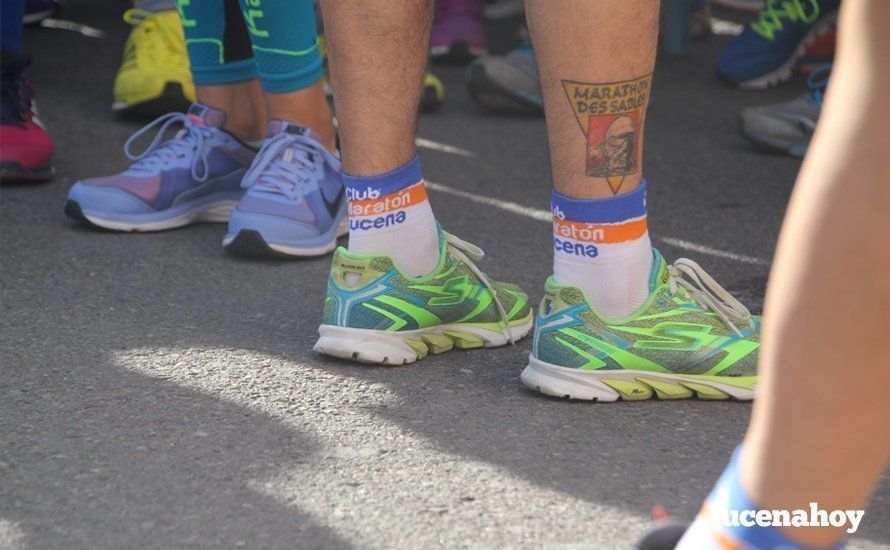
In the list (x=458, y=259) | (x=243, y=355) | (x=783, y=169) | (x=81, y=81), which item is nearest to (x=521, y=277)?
(x=458, y=259)

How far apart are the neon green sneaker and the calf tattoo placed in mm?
143

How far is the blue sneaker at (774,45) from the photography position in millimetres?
3504

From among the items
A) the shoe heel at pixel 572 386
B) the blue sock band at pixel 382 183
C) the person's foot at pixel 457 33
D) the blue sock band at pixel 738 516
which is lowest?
the person's foot at pixel 457 33

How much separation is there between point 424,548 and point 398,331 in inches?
19.4

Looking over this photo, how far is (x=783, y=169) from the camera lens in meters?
2.65

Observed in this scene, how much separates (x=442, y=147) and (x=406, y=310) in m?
1.39

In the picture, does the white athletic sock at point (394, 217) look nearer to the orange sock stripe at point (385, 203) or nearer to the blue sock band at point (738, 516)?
A: the orange sock stripe at point (385, 203)

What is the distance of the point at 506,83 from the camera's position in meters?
3.10

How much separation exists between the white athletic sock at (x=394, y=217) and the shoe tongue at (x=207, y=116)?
785 millimetres

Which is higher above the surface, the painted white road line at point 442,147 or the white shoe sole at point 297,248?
the white shoe sole at point 297,248

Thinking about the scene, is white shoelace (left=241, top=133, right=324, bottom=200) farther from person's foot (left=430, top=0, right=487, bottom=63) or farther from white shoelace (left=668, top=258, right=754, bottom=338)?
person's foot (left=430, top=0, right=487, bottom=63)

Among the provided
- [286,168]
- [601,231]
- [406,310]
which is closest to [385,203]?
[406,310]

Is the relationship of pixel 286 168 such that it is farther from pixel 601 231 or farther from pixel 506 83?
pixel 506 83

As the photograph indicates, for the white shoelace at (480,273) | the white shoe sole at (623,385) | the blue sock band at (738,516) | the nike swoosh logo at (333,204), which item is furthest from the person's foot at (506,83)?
the blue sock band at (738,516)
